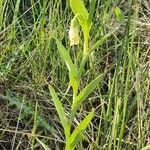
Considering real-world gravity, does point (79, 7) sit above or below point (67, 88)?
above

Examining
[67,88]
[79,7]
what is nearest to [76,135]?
[79,7]

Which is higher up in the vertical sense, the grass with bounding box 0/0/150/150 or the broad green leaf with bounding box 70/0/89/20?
the broad green leaf with bounding box 70/0/89/20

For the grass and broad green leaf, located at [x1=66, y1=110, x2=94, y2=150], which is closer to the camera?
broad green leaf, located at [x1=66, y1=110, x2=94, y2=150]

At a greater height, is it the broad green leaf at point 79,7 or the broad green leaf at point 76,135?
the broad green leaf at point 79,7

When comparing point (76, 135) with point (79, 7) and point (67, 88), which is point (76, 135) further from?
point (67, 88)

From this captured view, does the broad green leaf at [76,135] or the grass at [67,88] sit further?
the grass at [67,88]

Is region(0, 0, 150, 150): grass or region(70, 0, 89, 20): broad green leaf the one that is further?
region(0, 0, 150, 150): grass

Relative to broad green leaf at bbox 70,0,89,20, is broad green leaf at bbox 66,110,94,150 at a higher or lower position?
lower

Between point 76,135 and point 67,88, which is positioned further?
point 67,88

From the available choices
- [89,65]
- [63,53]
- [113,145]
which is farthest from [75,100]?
[89,65]
